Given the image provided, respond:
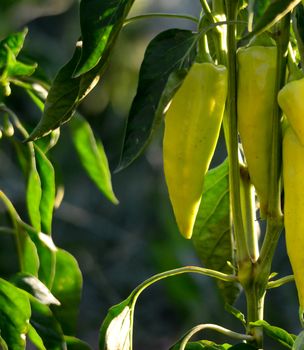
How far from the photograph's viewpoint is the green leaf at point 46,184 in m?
1.05

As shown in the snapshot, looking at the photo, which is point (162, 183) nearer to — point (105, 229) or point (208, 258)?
point (105, 229)

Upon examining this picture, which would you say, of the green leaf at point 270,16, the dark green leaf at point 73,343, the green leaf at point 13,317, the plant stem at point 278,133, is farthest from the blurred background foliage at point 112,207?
the green leaf at point 270,16

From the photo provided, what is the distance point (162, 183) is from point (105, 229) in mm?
616

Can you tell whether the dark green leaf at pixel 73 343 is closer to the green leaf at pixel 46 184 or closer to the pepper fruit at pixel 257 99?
the green leaf at pixel 46 184

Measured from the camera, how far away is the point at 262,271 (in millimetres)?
925

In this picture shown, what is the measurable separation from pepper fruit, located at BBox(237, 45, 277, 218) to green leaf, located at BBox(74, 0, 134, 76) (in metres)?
0.12

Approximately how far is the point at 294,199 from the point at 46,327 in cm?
34

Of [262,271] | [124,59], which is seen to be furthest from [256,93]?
[124,59]

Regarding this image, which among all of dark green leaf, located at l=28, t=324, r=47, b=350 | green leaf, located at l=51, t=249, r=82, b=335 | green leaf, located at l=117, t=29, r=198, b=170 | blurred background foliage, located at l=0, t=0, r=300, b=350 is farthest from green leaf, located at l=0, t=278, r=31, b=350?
blurred background foliage, located at l=0, t=0, r=300, b=350

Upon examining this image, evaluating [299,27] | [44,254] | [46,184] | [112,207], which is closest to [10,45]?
[46,184]

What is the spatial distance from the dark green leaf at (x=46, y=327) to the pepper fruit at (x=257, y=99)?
0.31m

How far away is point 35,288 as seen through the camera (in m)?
1.05

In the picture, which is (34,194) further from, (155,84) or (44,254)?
(155,84)

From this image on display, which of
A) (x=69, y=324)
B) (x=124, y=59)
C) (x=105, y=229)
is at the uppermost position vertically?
(x=69, y=324)
